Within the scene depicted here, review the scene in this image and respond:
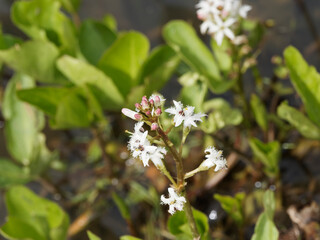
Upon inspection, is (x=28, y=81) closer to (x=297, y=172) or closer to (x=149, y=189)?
(x=149, y=189)

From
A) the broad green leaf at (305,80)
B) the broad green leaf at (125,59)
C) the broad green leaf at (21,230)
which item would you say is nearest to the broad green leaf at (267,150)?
the broad green leaf at (305,80)

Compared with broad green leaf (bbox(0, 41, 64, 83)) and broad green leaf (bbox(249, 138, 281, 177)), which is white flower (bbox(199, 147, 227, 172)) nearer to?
broad green leaf (bbox(249, 138, 281, 177))

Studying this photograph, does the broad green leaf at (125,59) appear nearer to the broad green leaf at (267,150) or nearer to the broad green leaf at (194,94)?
the broad green leaf at (194,94)

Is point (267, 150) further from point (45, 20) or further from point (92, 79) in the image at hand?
point (45, 20)

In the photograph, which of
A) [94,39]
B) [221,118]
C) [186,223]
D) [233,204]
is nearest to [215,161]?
[186,223]

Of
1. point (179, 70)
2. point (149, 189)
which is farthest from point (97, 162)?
point (179, 70)
